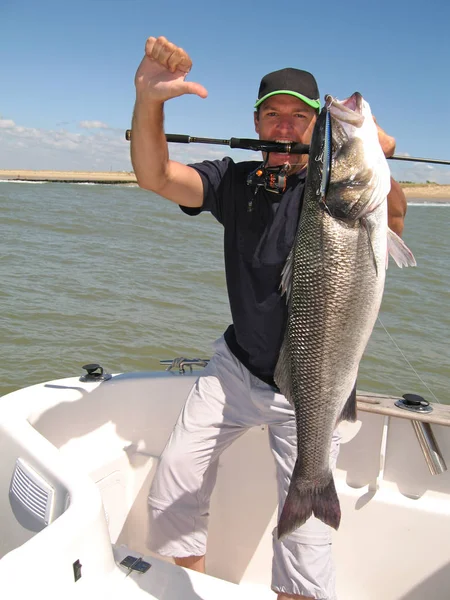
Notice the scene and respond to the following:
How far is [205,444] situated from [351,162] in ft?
5.18

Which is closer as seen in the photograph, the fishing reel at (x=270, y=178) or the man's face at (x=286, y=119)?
the fishing reel at (x=270, y=178)

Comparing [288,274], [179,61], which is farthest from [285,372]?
[179,61]

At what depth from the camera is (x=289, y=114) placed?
2.86 metres

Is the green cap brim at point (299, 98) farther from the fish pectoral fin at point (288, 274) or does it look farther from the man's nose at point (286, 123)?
the fish pectoral fin at point (288, 274)

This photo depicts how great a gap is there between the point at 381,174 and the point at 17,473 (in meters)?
1.95

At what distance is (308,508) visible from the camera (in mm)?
2189

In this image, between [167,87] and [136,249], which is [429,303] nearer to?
[136,249]

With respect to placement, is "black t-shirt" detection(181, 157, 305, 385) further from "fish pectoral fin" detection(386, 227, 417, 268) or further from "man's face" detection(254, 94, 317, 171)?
"fish pectoral fin" detection(386, 227, 417, 268)

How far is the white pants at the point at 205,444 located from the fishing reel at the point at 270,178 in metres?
0.86

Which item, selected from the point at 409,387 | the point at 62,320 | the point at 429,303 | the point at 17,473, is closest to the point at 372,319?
the point at 17,473

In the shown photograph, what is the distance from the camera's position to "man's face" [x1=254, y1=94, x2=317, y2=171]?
2826 millimetres

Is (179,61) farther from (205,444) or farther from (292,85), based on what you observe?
(205,444)

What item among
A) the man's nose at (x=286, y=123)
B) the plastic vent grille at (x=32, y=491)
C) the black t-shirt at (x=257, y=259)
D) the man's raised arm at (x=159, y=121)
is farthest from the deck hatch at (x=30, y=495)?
the man's nose at (x=286, y=123)

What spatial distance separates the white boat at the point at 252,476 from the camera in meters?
3.08
